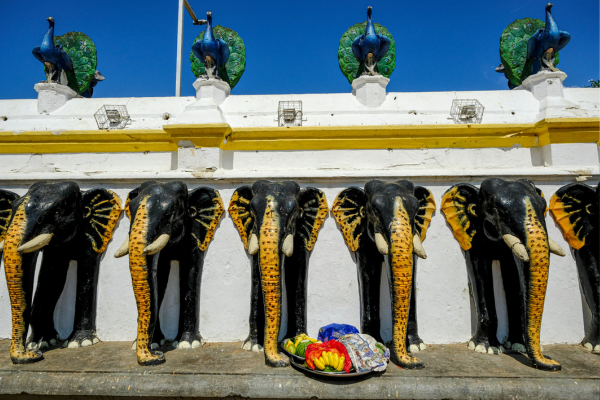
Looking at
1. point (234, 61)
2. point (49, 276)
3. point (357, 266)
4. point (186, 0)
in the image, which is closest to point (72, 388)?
point (49, 276)

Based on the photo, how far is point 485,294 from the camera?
4.13m

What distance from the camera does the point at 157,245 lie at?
3.51m

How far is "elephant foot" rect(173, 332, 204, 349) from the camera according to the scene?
4148 mm

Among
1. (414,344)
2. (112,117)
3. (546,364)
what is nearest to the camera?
(546,364)

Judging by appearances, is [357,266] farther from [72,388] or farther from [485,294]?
[72,388]

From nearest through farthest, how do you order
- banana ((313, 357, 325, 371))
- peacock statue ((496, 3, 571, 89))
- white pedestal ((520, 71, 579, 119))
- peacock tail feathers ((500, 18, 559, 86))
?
banana ((313, 357, 325, 371)) → white pedestal ((520, 71, 579, 119)) → peacock statue ((496, 3, 571, 89)) → peacock tail feathers ((500, 18, 559, 86))

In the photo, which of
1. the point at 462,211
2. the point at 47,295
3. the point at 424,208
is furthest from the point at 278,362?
the point at 47,295

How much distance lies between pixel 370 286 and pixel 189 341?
2083mm

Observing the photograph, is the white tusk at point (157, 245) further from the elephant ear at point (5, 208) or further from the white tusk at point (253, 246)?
the elephant ear at point (5, 208)

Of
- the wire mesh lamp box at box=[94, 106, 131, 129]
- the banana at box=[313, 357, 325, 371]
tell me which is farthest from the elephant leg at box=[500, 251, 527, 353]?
the wire mesh lamp box at box=[94, 106, 131, 129]

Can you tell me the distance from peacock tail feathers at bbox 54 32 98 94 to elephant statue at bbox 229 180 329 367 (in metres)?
4.25

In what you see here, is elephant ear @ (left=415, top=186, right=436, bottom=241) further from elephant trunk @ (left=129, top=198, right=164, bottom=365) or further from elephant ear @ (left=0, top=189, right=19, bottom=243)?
elephant ear @ (left=0, top=189, right=19, bottom=243)

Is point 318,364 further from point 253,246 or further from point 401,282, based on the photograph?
point 253,246

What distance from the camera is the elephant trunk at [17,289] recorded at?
356 cm
